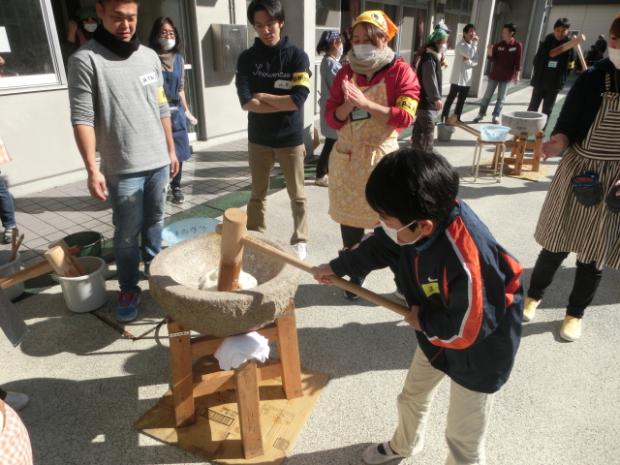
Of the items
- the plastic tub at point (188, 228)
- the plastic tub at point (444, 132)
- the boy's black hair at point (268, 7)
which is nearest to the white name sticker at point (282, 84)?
the boy's black hair at point (268, 7)

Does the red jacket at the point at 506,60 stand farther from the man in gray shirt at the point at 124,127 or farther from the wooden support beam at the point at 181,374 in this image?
the wooden support beam at the point at 181,374

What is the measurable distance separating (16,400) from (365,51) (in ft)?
8.48

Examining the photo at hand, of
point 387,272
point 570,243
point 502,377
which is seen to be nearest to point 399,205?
point 502,377

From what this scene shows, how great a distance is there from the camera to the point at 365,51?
2.50m

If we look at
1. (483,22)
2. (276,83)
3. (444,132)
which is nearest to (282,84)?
(276,83)

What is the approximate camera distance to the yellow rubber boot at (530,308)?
2.91 m

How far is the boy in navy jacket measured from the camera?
1.28 meters

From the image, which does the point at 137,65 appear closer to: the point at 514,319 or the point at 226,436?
the point at 226,436

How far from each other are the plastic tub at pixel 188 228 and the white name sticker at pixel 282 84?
1160 mm

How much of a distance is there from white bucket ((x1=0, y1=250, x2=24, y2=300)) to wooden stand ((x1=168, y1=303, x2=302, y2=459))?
1.57 meters

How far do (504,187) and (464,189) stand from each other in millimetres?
563

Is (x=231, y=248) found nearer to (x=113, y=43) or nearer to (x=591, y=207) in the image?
(x=113, y=43)

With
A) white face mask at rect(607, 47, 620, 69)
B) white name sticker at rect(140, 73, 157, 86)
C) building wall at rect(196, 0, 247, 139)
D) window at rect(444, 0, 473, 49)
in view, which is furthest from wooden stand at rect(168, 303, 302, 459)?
window at rect(444, 0, 473, 49)

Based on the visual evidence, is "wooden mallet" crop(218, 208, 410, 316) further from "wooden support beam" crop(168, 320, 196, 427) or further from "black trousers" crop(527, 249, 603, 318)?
"black trousers" crop(527, 249, 603, 318)
